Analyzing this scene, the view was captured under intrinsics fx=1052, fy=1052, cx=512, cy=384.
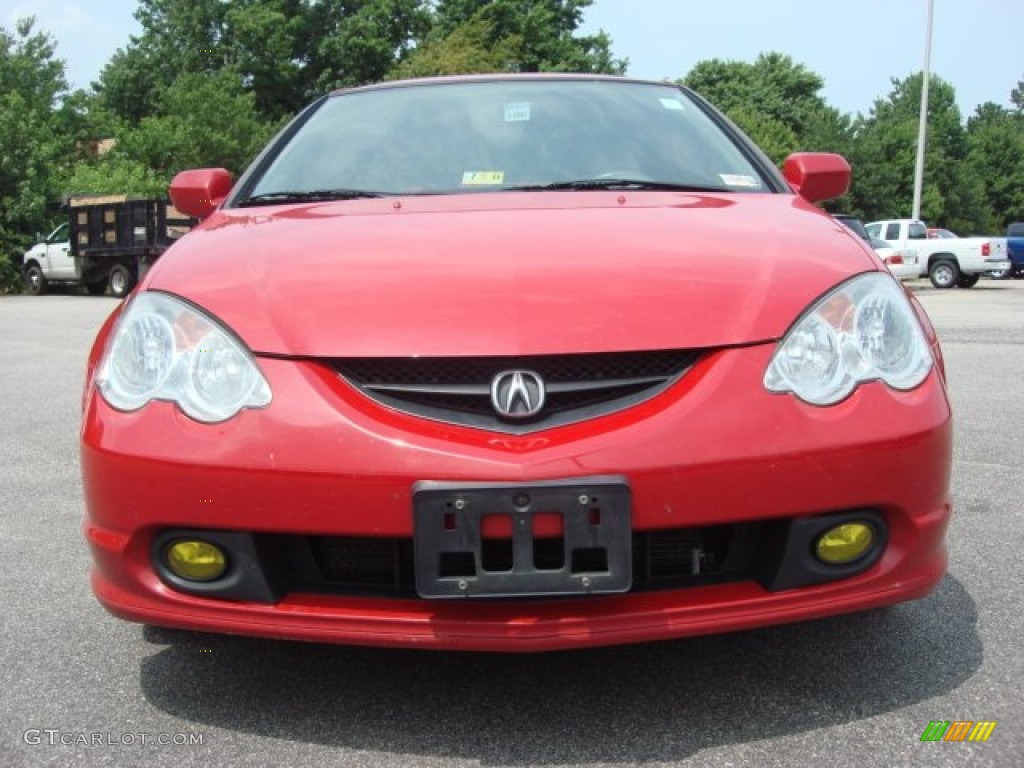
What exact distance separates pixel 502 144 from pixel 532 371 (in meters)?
1.28

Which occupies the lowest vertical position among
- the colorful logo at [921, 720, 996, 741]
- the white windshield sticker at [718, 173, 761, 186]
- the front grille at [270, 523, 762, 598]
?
the colorful logo at [921, 720, 996, 741]

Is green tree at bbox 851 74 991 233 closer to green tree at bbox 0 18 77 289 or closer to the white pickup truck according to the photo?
the white pickup truck

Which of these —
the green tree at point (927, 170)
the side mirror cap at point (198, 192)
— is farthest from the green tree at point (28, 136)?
the green tree at point (927, 170)

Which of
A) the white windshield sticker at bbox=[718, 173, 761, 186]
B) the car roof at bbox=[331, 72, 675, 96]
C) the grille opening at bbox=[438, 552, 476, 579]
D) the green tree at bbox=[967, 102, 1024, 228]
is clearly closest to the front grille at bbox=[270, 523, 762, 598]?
the grille opening at bbox=[438, 552, 476, 579]

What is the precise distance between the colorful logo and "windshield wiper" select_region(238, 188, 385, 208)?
1.76 meters

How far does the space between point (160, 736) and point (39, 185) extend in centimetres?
2787

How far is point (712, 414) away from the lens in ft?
5.94

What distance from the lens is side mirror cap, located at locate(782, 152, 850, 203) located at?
3166 mm

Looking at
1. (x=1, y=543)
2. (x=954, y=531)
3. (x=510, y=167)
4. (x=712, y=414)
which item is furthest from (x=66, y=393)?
(x=712, y=414)

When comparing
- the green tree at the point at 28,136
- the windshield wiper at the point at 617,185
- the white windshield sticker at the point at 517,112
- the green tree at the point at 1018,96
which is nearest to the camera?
the windshield wiper at the point at 617,185

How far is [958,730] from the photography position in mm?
1952

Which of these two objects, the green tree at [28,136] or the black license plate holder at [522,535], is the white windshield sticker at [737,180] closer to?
the black license plate holder at [522,535]

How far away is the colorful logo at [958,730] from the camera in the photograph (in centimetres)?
192

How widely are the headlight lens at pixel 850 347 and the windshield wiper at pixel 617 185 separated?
0.74m
